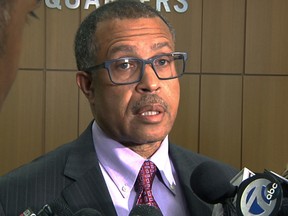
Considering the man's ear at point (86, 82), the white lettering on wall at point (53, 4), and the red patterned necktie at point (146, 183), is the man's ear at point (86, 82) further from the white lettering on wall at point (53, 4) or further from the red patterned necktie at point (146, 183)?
the white lettering on wall at point (53, 4)

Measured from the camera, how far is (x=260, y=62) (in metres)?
4.55

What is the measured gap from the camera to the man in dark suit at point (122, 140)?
132 cm

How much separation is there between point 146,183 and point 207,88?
3.27m

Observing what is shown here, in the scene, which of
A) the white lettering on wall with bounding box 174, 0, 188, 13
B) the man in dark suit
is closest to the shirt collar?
the man in dark suit

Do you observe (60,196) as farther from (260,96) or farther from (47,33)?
(260,96)

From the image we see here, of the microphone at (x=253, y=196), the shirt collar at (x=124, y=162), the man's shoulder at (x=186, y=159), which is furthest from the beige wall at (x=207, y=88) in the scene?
the microphone at (x=253, y=196)

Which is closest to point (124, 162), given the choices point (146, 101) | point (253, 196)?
point (146, 101)

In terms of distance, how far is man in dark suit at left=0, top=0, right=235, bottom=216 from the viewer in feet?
4.33

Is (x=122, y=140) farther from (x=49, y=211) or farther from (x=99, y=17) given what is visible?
(x=49, y=211)

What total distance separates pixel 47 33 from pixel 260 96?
6.39 ft

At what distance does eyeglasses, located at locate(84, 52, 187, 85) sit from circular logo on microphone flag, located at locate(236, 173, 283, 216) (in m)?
0.53

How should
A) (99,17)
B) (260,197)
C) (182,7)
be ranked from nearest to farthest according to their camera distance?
(260,197) < (99,17) < (182,7)

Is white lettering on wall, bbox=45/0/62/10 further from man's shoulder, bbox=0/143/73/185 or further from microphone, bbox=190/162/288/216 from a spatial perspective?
microphone, bbox=190/162/288/216

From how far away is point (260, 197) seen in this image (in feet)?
2.84
